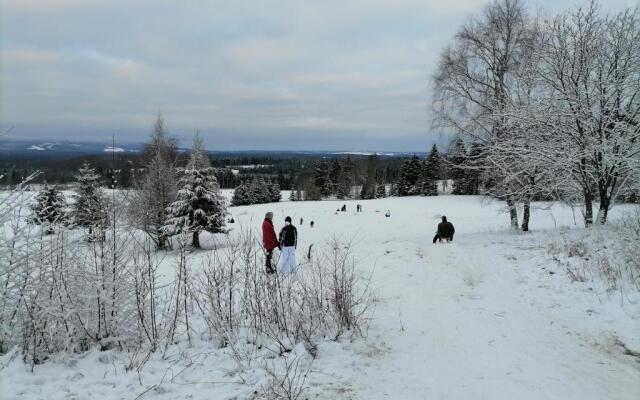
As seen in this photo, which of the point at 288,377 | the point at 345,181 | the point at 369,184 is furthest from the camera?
the point at 369,184

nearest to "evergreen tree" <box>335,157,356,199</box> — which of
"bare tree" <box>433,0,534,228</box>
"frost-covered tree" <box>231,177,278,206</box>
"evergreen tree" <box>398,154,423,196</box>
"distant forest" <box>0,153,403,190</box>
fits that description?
"distant forest" <box>0,153,403,190</box>

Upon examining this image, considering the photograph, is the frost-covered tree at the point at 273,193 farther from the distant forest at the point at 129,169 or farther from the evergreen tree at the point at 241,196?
the distant forest at the point at 129,169

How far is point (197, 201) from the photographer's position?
24.3m

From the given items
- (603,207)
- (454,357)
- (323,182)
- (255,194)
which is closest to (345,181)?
(323,182)

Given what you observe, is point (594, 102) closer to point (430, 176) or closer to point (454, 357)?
point (454, 357)

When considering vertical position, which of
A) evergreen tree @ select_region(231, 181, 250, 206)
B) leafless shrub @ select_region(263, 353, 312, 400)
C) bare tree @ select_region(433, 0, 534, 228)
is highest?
bare tree @ select_region(433, 0, 534, 228)

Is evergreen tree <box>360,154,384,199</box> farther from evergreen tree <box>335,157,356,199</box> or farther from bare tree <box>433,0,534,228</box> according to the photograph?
bare tree <box>433,0,534,228</box>

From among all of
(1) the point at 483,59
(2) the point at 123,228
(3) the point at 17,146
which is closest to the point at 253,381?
(2) the point at 123,228

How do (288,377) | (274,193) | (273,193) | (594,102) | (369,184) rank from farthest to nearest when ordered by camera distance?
(369,184), (274,193), (273,193), (594,102), (288,377)

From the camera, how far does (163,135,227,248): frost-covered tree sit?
23.8 meters

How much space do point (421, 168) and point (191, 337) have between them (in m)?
63.7

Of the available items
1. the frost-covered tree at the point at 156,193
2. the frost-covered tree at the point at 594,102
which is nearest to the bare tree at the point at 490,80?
the frost-covered tree at the point at 594,102

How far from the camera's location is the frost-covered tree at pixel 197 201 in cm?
2375

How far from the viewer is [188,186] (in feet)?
78.7
